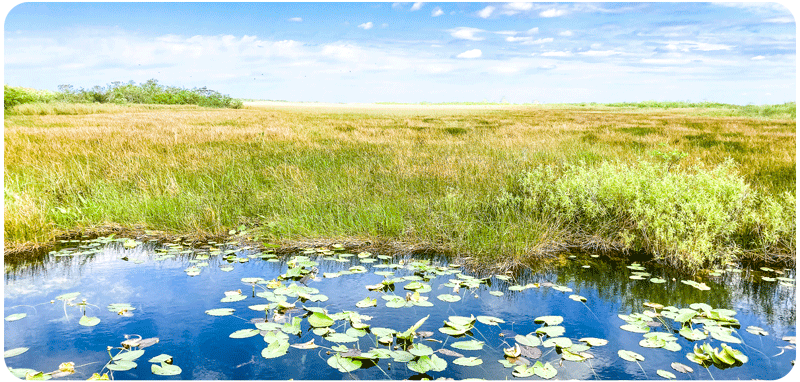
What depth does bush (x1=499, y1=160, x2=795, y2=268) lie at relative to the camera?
5352 mm

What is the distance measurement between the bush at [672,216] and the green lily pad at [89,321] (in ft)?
15.1

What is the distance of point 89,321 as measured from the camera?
3707 mm

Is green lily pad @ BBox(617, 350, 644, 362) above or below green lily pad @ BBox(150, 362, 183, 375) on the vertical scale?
above

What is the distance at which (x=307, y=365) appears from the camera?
3.17m

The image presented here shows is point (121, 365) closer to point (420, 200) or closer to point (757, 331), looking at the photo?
point (420, 200)

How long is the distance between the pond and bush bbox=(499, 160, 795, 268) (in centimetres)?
39

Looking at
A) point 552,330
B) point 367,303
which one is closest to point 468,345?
point 552,330

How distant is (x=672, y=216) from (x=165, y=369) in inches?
214

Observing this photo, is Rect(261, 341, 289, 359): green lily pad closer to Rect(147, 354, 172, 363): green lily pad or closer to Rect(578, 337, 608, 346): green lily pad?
Rect(147, 354, 172, 363): green lily pad

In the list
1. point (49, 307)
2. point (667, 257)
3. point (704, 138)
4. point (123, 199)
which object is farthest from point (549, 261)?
point (704, 138)

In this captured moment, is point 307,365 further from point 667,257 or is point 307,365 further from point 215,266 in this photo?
point 667,257

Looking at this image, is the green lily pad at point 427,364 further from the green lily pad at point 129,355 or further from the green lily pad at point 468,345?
the green lily pad at point 129,355

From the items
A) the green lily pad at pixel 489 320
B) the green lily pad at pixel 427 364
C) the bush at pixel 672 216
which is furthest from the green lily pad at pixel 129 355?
the bush at pixel 672 216

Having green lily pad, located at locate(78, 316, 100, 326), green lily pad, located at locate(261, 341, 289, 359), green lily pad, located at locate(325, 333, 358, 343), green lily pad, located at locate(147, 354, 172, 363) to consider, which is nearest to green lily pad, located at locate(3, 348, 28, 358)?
green lily pad, located at locate(78, 316, 100, 326)
